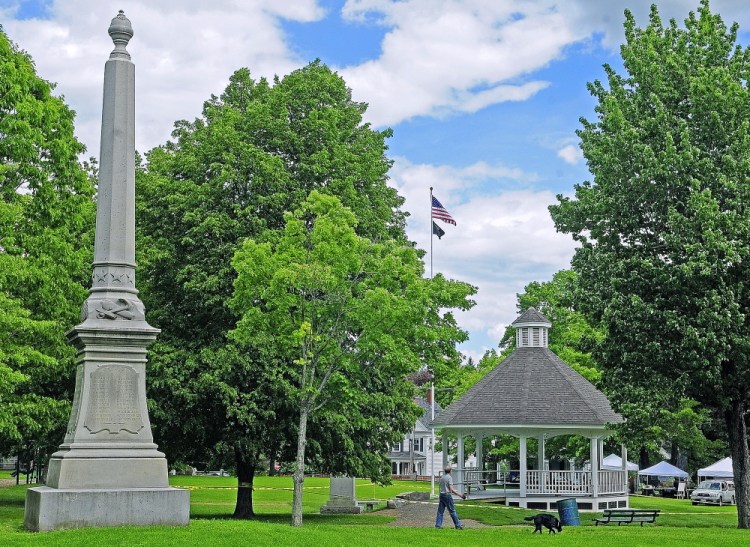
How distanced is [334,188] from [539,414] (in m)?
13.1

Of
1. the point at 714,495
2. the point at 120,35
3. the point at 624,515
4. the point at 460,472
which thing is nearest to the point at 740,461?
the point at 624,515

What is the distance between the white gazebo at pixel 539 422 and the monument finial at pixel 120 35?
78.0 ft

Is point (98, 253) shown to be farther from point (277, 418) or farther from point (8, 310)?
point (277, 418)

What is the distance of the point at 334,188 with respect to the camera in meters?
30.5

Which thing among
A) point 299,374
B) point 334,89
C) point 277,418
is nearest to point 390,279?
point 299,374

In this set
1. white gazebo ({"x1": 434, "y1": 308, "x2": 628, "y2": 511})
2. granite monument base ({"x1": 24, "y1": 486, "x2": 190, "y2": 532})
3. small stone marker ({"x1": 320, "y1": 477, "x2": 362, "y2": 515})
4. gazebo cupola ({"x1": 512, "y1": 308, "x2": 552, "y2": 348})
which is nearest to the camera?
granite monument base ({"x1": 24, "y1": 486, "x2": 190, "y2": 532})

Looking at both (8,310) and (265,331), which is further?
(265,331)

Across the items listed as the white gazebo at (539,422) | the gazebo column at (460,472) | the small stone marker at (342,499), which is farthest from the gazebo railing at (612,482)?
the small stone marker at (342,499)

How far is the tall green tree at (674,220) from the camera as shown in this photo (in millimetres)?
23656

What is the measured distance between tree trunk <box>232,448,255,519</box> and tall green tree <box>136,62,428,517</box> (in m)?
0.04

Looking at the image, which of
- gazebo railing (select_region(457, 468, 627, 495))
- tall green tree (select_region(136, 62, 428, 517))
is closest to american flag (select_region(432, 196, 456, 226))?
tall green tree (select_region(136, 62, 428, 517))

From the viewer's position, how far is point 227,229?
96.6 ft

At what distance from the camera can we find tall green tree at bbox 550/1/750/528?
77.6 feet

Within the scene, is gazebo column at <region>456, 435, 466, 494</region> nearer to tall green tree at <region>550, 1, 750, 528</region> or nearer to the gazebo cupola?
the gazebo cupola
